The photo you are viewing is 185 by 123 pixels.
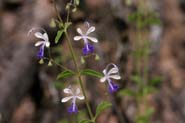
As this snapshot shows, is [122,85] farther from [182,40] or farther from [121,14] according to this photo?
[182,40]

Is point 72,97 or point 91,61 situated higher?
point 72,97

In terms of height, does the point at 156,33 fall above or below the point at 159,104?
above

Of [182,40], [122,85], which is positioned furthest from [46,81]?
[182,40]

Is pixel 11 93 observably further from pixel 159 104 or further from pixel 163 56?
pixel 163 56

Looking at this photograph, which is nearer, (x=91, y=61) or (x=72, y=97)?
(x=72, y=97)

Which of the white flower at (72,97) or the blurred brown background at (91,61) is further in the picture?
the blurred brown background at (91,61)

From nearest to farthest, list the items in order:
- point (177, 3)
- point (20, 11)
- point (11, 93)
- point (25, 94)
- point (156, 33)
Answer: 1. point (11, 93)
2. point (25, 94)
3. point (156, 33)
4. point (20, 11)
5. point (177, 3)

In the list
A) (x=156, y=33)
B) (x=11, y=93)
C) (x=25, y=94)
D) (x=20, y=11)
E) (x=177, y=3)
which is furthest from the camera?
(x=177, y=3)

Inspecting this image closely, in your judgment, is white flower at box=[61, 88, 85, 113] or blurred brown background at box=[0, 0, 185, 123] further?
blurred brown background at box=[0, 0, 185, 123]

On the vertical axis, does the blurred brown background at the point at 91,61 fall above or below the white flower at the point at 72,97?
below

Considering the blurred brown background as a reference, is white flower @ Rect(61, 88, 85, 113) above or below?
above

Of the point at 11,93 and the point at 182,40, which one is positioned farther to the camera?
the point at 182,40
